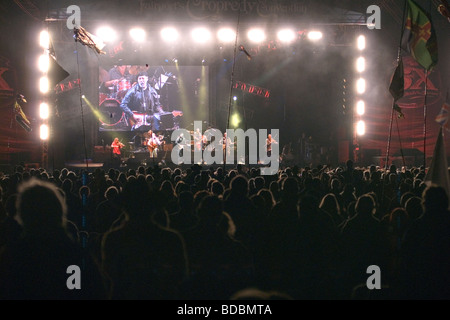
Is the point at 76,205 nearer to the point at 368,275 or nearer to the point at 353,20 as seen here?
the point at 368,275

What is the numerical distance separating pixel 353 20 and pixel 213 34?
6.55 meters

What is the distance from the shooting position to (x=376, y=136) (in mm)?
21688

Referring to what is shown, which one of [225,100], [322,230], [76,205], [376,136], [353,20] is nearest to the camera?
[322,230]

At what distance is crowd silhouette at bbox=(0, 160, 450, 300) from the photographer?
8.85 ft

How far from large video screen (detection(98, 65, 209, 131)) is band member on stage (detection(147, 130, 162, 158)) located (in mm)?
1069

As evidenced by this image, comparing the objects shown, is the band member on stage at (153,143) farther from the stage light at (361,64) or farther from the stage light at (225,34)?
the stage light at (361,64)

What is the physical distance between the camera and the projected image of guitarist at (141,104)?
78.4ft

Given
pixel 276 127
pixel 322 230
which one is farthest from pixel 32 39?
pixel 322 230

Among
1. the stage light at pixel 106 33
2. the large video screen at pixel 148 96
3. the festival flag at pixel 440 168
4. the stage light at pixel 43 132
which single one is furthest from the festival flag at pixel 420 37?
the large video screen at pixel 148 96

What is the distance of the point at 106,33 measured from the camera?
A: 19891 mm

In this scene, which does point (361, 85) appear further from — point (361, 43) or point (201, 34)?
point (201, 34)

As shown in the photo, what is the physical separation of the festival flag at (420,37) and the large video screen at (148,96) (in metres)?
18.0

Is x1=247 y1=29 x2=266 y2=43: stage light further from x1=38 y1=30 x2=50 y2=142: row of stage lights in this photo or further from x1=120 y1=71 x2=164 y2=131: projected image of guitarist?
x1=38 y1=30 x2=50 y2=142: row of stage lights

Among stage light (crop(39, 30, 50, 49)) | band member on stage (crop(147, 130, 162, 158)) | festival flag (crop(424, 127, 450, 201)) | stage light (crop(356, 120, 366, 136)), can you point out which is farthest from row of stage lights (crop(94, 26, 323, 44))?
festival flag (crop(424, 127, 450, 201))
